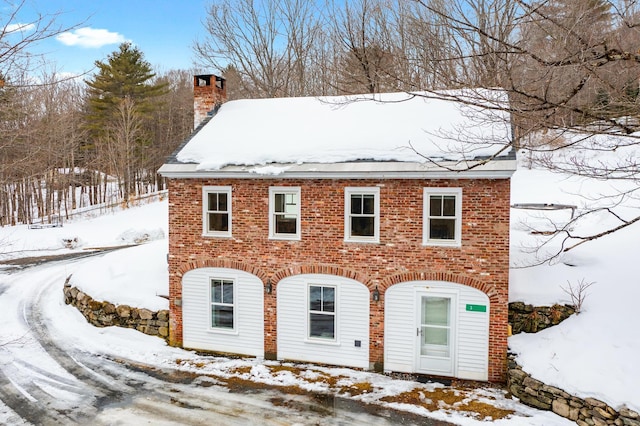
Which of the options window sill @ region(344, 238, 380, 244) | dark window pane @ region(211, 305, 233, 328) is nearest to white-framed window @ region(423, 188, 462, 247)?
window sill @ region(344, 238, 380, 244)

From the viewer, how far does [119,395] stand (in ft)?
36.7

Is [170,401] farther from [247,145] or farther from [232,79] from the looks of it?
[232,79]

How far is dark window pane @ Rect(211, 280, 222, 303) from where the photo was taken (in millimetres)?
13812

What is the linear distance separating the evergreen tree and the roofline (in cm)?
2909

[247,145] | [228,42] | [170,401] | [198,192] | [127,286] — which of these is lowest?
[170,401]

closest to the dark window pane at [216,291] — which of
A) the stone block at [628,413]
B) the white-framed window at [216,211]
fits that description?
the white-framed window at [216,211]

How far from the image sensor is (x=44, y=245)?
28.8 metres

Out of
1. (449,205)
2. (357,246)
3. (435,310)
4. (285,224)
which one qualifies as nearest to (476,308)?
(435,310)

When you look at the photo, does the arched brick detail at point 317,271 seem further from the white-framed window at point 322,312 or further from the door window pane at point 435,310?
the door window pane at point 435,310

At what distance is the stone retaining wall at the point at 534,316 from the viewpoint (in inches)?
464

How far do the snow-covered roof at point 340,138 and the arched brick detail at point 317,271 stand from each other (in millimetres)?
2566

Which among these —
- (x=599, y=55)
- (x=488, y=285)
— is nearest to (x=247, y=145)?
(x=488, y=285)

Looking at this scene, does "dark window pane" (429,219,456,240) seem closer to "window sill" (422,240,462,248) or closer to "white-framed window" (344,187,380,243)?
"window sill" (422,240,462,248)

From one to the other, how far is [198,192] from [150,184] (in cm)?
4332
